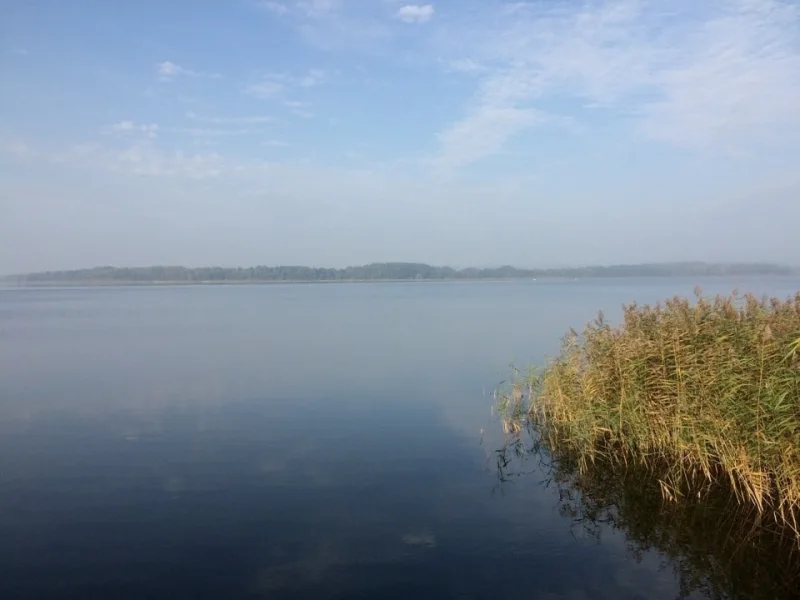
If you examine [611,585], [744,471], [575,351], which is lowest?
[611,585]

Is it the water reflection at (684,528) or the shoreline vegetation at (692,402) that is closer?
the water reflection at (684,528)

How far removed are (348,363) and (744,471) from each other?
767 inches

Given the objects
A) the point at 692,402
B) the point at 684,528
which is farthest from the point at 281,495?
the point at 692,402

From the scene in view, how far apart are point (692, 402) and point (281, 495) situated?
829 cm

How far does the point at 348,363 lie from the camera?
28.1 meters

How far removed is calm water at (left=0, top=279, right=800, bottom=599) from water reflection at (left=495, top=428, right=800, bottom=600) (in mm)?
229

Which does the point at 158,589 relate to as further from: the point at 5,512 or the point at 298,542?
the point at 5,512

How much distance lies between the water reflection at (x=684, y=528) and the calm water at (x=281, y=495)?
0.75 feet

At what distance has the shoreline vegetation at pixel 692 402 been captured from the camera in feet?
33.4

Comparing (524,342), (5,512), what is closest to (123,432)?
(5,512)

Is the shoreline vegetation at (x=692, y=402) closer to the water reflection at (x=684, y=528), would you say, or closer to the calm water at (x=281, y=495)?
the water reflection at (x=684, y=528)

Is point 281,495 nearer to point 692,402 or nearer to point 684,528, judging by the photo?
point 684,528

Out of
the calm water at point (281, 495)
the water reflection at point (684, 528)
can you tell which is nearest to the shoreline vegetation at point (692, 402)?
the water reflection at point (684, 528)

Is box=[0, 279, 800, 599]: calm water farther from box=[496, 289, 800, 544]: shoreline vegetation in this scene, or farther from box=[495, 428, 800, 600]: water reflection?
box=[496, 289, 800, 544]: shoreline vegetation
